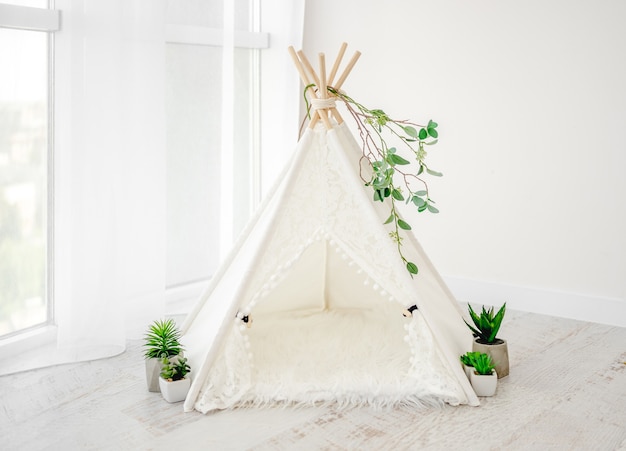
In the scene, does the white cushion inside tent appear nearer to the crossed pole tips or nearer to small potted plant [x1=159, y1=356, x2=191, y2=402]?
small potted plant [x1=159, y1=356, x2=191, y2=402]

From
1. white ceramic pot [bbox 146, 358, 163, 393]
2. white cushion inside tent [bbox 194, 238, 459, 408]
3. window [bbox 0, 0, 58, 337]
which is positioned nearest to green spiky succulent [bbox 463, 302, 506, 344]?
white cushion inside tent [bbox 194, 238, 459, 408]

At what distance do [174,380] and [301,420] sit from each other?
0.41 meters

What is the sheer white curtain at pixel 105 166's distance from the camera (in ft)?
8.96

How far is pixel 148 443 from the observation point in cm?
213

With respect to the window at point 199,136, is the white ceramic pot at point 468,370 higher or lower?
lower

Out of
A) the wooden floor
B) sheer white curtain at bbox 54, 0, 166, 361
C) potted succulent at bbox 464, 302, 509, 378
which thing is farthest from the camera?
sheer white curtain at bbox 54, 0, 166, 361

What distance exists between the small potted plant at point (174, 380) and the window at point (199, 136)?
Result: 3.49 ft

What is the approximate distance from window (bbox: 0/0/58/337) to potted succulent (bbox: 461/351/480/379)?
4.98ft

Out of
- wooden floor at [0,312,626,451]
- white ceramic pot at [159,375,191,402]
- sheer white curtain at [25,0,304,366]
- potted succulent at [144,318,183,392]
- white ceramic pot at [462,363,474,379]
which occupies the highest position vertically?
sheer white curtain at [25,0,304,366]

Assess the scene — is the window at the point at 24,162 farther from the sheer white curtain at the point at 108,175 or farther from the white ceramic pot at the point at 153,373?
the white ceramic pot at the point at 153,373

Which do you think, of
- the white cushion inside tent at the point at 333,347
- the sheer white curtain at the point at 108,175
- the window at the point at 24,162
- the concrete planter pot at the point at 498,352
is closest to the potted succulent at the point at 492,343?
the concrete planter pot at the point at 498,352

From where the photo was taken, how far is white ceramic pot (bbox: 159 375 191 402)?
7.74 ft

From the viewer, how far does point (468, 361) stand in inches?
97.9

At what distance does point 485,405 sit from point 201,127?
1757 mm
